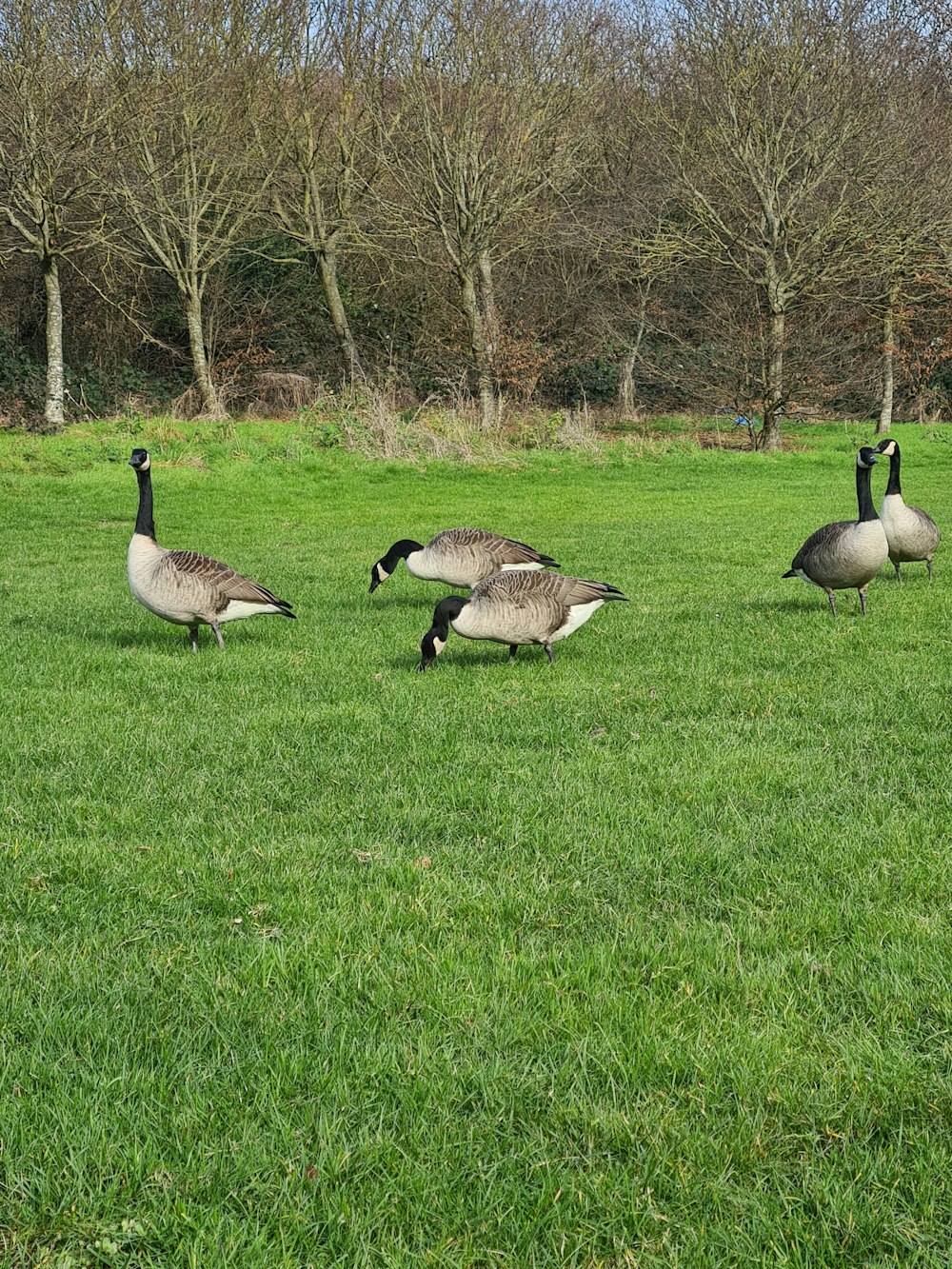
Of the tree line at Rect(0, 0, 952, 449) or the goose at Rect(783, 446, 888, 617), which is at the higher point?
the tree line at Rect(0, 0, 952, 449)

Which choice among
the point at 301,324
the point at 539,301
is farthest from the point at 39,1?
the point at 539,301

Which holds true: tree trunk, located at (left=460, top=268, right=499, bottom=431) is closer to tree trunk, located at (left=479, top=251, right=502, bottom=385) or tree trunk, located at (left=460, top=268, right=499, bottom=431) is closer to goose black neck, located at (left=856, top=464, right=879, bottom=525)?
tree trunk, located at (left=479, top=251, right=502, bottom=385)

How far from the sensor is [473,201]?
30.5 metres

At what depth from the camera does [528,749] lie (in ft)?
22.0

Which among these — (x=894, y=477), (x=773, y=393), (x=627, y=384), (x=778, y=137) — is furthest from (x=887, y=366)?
(x=894, y=477)

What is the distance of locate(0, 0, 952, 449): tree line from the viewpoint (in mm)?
28969

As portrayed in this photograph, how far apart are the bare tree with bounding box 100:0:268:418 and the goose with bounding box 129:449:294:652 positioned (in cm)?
2184

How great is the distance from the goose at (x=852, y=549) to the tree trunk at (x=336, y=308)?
26453mm

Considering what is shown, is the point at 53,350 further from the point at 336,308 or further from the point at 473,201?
the point at 473,201

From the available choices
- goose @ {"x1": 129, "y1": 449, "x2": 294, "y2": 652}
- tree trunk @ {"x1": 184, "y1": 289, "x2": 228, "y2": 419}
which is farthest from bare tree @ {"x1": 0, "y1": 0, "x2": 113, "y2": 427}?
goose @ {"x1": 129, "y1": 449, "x2": 294, "y2": 652}

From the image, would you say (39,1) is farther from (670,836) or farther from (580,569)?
(670,836)

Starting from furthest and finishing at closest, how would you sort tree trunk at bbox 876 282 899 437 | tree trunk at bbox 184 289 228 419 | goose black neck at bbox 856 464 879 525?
tree trunk at bbox 876 282 899 437 < tree trunk at bbox 184 289 228 419 < goose black neck at bbox 856 464 879 525

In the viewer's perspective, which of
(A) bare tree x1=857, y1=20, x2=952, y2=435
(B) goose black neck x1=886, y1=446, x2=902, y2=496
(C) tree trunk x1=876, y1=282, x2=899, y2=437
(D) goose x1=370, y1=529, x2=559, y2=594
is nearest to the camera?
(D) goose x1=370, y1=529, x2=559, y2=594

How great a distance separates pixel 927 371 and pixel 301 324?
2447cm
